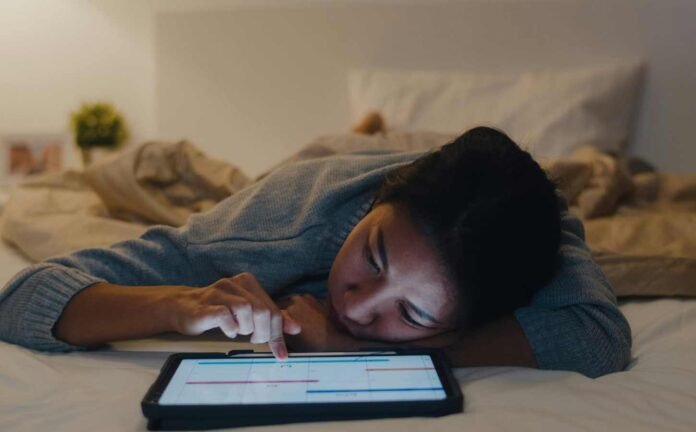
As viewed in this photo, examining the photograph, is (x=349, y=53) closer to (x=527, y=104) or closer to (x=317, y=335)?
(x=527, y=104)

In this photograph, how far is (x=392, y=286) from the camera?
2.36ft

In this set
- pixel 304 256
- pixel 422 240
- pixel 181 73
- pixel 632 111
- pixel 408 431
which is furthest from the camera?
pixel 181 73

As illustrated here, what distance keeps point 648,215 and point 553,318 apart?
689 millimetres

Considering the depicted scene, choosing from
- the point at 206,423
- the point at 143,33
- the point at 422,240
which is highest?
the point at 143,33

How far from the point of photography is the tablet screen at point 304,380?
587mm

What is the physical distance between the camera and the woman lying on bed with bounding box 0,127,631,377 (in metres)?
0.71

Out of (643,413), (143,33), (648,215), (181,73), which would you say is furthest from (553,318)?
(143,33)

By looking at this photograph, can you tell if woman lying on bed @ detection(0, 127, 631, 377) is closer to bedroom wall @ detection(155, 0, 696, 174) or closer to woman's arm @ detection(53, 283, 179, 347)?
woman's arm @ detection(53, 283, 179, 347)

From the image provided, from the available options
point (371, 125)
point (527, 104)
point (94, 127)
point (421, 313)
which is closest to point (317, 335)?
point (421, 313)

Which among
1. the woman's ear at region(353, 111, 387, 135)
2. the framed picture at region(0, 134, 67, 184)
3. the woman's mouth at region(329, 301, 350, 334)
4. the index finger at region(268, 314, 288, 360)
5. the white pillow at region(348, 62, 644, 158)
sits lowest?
the framed picture at region(0, 134, 67, 184)

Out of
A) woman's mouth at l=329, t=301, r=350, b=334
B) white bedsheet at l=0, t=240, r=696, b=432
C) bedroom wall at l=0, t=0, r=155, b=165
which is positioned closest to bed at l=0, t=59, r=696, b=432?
white bedsheet at l=0, t=240, r=696, b=432

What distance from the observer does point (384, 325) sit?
29.1 inches

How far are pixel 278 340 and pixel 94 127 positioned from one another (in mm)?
1663

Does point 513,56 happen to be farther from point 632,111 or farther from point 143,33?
point 143,33
